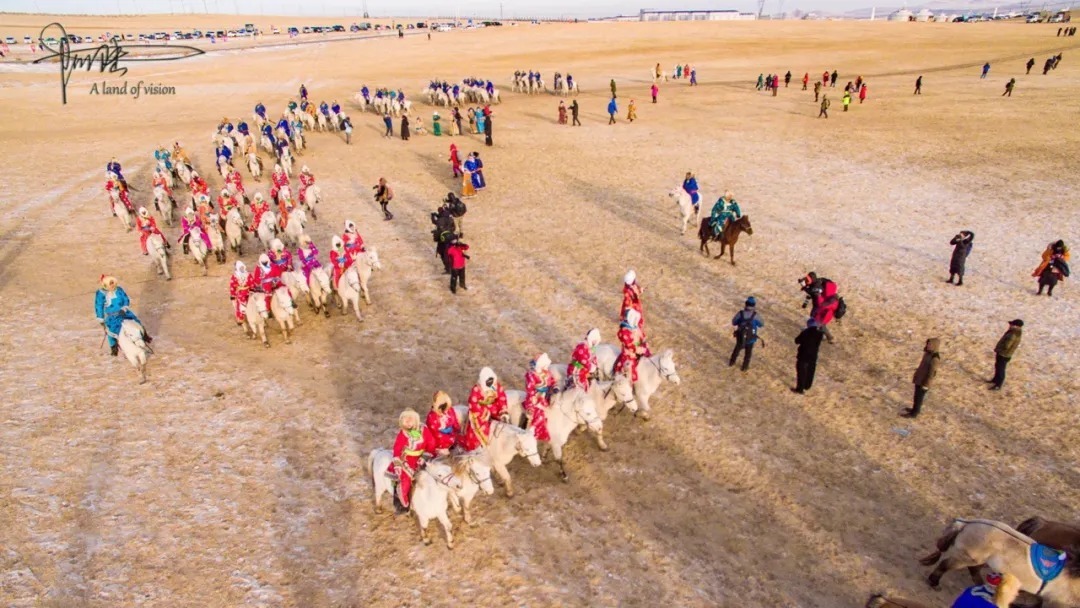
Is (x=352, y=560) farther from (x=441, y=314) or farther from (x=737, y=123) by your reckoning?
(x=737, y=123)

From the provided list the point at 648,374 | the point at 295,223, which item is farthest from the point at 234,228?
the point at 648,374

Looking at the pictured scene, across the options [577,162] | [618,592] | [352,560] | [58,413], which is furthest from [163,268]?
[577,162]

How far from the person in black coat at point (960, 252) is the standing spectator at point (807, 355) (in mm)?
6417

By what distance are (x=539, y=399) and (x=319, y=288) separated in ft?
24.7

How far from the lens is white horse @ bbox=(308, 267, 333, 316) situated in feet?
44.4

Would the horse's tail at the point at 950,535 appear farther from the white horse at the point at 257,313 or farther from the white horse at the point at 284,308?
the white horse at the point at 257,313

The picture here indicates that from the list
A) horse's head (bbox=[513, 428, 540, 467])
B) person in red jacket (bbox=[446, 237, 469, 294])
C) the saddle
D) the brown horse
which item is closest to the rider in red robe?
person in red jacket (bbox=[446, 237, 469, 294])

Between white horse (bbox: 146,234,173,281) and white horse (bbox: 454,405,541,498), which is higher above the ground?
white horse (bbox: 146,234,173,281)

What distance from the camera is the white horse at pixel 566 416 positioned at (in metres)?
8.68

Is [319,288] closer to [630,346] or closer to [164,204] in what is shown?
[630,346]

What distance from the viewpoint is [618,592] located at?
7.21m

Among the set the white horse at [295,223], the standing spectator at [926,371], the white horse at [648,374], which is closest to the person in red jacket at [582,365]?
the white horse at [648,374]

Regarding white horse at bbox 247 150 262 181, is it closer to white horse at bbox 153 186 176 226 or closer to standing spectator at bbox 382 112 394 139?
white horse at bbox 153 186 176 226

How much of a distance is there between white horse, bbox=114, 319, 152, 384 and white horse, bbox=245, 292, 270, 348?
205cm
